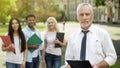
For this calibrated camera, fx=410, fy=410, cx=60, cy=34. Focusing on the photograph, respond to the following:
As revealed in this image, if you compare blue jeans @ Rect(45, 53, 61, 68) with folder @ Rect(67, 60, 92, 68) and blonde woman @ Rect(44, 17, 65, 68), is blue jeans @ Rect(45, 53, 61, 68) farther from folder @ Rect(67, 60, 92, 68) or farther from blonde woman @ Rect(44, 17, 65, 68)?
folder @ Rect(67, 60, 92, 68)

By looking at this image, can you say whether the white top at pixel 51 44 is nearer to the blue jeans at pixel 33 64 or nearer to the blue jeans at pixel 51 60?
the blue jeans at pixel 51 60

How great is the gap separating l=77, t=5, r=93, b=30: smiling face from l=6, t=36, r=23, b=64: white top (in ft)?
12.3

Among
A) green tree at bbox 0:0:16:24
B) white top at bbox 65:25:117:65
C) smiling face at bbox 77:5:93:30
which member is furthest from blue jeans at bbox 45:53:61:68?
green tree at bbox 0:0:16:24

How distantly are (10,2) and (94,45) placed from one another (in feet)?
153

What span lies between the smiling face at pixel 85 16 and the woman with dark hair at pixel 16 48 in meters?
3.67

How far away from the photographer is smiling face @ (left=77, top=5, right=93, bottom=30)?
187 inches

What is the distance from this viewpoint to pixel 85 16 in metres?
4.75

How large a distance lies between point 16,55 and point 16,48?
0.14m

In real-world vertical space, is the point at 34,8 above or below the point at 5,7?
below

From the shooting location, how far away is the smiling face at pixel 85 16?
15.6ft

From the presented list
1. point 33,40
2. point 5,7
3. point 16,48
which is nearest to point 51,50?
point 33,40

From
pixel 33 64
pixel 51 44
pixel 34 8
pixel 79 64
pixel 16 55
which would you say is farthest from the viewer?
pixel 34 8

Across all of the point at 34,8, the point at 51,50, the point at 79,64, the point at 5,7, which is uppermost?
the point at 79,64

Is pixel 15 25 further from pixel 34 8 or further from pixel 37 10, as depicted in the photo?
pixel 37 10
